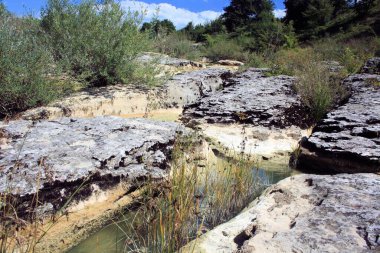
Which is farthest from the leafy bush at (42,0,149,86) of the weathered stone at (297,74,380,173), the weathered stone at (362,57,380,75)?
the weathered stone at (362,57,380,75)

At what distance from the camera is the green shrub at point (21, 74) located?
559 cm

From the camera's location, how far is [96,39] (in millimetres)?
7590

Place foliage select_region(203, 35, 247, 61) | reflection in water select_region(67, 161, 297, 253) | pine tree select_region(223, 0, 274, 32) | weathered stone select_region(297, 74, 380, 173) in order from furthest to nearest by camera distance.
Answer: pine tree select_region(223, 0, 274, 32), foliage select_region(203, 35, 247, 61), weathered stone select_region(297, 74, 380, 173), reflection in water select_region(67, 161, 297, 253)

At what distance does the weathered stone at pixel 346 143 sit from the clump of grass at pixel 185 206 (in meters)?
1.54

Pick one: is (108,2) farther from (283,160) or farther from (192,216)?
(192,216)

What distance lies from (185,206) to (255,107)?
465 cm

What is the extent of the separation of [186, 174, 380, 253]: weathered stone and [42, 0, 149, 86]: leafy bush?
5.37 meters

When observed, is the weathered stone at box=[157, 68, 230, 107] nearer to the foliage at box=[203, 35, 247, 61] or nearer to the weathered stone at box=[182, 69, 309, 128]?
the weathered stone at box=[182, 69, 309, 128]

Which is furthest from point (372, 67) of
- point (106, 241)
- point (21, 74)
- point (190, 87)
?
point (106, 241)

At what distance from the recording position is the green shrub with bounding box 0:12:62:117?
5.59 m

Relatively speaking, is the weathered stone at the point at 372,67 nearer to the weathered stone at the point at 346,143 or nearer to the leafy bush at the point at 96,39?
the weathered stone at the point at 346,143

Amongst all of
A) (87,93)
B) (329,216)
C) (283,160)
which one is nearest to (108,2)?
(87,93)

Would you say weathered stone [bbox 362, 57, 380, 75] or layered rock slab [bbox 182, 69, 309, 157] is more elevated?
weathered stone [bbox 362, 57, 380, 75]

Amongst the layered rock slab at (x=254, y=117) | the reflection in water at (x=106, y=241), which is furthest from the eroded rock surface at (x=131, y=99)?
the reflection in water at (x=106, y=241)
